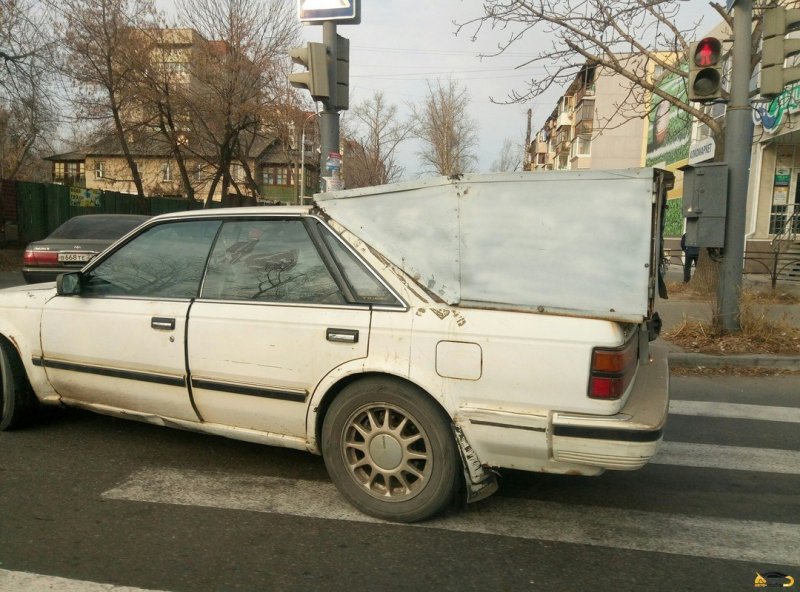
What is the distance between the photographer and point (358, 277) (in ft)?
11.3

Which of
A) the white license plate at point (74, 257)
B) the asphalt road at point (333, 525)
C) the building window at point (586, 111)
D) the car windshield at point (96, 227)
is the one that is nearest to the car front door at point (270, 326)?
the asphalt road at point (333, 525)

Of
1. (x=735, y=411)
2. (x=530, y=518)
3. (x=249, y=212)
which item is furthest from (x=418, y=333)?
(x=735, y=411)

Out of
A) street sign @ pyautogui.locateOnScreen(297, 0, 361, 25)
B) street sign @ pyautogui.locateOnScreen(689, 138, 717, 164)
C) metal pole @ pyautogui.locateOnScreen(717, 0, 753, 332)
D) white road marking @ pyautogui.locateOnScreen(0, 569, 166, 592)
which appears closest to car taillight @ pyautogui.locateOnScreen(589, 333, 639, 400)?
white road marking @ pyautogui.locateOnScreen(0, 569, 166, 592)

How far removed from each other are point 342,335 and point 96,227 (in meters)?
8.90

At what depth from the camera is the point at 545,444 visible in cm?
299

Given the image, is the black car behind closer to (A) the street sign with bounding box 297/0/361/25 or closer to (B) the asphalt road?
(A) the street sign with bounding box 297/0/361/25

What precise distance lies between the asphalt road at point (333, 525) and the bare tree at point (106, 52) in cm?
2399

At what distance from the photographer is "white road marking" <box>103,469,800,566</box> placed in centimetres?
314

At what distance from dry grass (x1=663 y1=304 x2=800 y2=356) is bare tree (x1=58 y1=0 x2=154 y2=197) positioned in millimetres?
23657

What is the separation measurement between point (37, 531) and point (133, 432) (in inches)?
60.5

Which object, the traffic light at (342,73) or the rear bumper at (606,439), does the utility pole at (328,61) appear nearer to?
the traffic light at (342,73)

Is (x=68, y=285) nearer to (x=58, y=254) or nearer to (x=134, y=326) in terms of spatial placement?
(x=134, y=326)

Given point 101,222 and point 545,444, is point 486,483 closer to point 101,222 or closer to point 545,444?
point 545,444

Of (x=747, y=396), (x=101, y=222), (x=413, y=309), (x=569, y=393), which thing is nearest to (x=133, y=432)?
(x=413, y=309)
